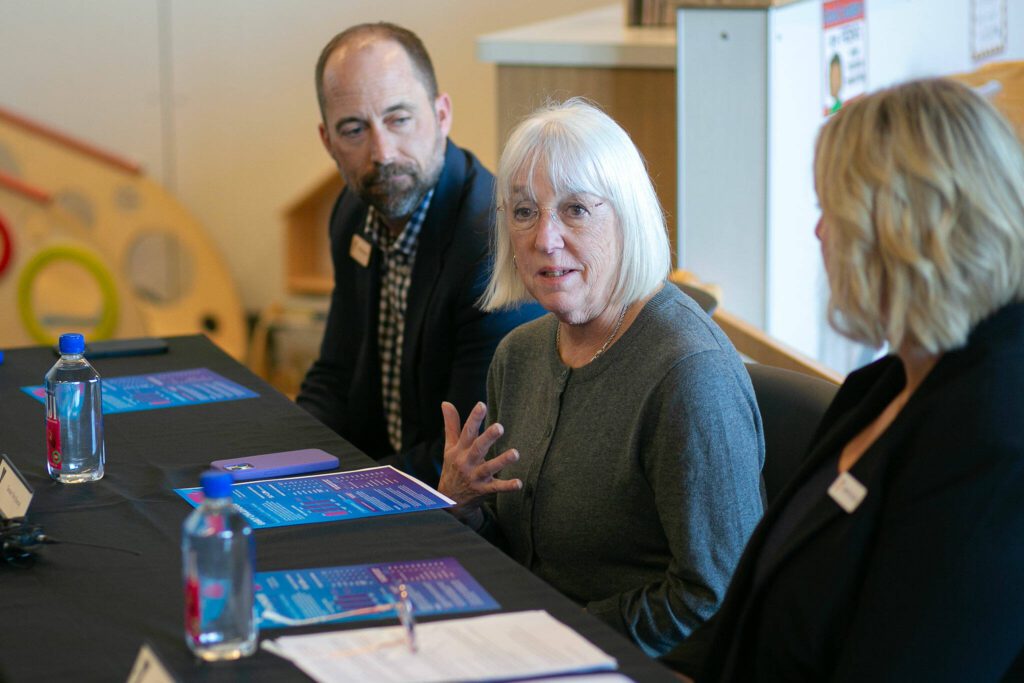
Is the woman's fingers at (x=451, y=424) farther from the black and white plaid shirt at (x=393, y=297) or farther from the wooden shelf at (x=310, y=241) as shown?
the wooden shelf at (x=310, y=241)

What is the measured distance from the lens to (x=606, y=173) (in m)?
1.82

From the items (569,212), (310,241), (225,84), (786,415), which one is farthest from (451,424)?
(225,84)

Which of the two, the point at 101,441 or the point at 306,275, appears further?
the point at 306,275

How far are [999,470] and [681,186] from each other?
6.57 ft

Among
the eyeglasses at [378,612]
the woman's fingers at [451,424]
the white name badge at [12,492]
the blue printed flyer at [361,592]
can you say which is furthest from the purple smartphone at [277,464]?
the eyeglasses at [378,612]

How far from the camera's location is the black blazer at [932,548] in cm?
115

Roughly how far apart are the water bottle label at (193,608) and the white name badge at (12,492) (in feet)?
1.71

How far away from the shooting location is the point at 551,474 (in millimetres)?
1831

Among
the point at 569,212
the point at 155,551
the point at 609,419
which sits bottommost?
the point at 155,551

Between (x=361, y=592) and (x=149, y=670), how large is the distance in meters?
0.30

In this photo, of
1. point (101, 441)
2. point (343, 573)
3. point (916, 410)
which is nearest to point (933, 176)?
point (916, 410)

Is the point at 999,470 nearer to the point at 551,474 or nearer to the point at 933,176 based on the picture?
the point at 933,176

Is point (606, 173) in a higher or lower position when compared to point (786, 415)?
higher

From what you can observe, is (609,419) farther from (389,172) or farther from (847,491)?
(389,172)
